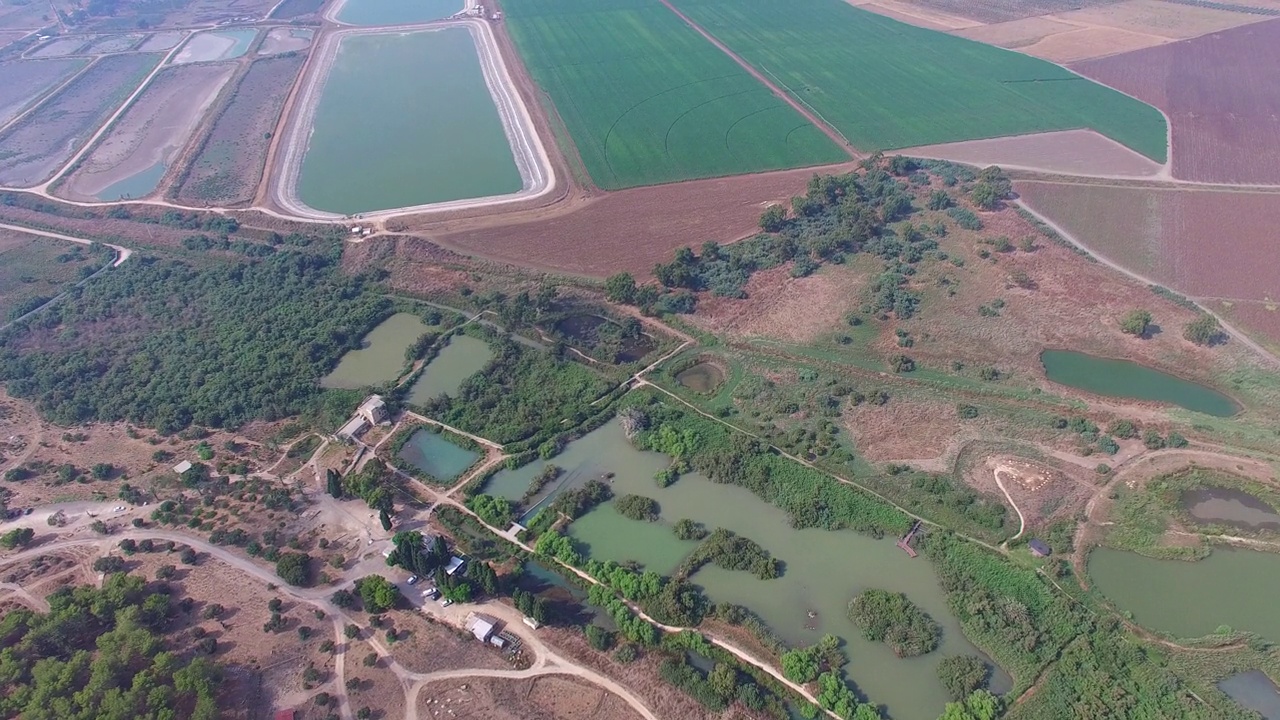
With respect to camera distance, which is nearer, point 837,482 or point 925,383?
point 837,482

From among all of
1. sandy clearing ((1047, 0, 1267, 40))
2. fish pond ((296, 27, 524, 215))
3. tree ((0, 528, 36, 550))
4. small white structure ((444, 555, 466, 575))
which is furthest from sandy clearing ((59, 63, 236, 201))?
sandy clearing ((1047, 0, 1267, 40))

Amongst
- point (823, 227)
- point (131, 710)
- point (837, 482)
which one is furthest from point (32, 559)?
point (823, 227)

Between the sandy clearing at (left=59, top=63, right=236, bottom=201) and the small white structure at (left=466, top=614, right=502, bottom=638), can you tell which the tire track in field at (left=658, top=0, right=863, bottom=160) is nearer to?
the small white structure at (left=466, top=614, right=502, bottom=638)

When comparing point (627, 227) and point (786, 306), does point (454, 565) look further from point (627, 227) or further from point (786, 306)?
point (627, 227)

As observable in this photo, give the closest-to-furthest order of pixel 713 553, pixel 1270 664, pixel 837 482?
1. pixel 1270 664
2. pixel 713 553
3. pixel 837 482

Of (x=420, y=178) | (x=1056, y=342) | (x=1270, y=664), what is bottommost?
(x=1270, y=664)

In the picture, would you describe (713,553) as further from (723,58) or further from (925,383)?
(723,58)

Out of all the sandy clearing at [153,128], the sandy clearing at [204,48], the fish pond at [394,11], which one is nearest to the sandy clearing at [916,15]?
the fish pond at [394,11]

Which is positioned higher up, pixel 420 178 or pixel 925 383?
pixel 420 178
